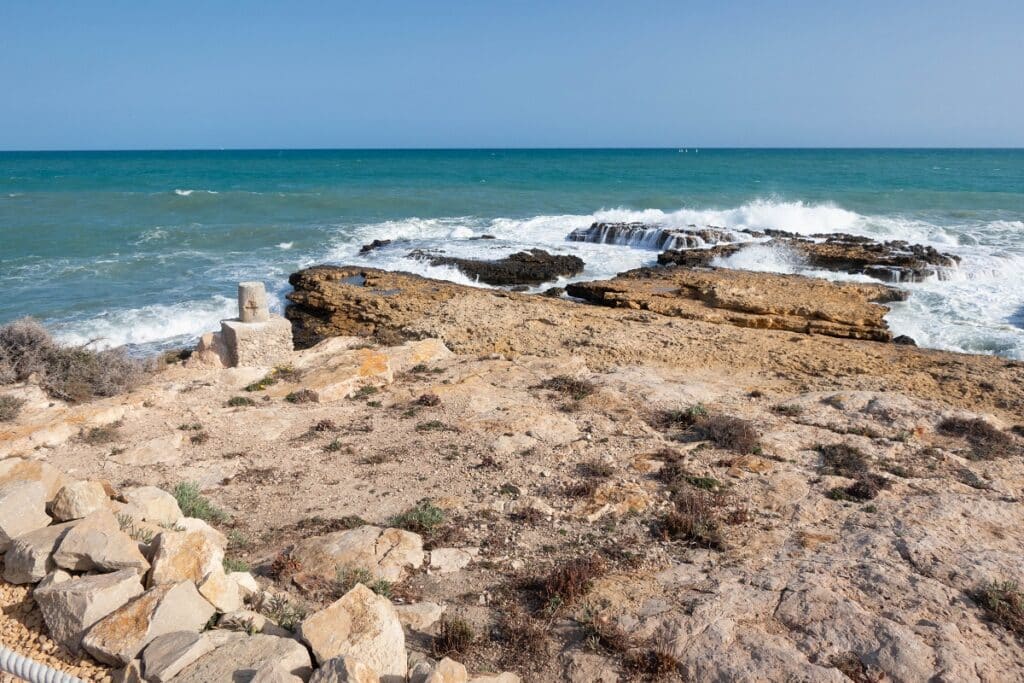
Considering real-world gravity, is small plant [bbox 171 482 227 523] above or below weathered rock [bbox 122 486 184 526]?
below

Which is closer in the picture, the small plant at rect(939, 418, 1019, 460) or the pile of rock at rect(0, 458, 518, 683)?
the pile of rock at rect(0, 458, 518, 683)

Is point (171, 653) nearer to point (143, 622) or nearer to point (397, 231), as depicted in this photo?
point (143, 622)

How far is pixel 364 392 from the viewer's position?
9.91 m

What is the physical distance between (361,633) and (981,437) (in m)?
8.04

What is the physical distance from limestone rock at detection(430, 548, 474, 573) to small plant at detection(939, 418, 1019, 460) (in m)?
6.05

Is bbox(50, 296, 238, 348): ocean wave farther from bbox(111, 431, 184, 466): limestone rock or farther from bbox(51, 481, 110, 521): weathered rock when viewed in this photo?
bbox(51, 481, 110, 521): weathered rock

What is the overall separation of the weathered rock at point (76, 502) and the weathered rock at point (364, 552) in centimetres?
154

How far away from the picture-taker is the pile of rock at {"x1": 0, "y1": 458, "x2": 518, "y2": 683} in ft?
12.2

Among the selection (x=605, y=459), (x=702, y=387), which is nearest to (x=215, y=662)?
(x=605, y=459)

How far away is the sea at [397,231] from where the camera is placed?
18156 mm

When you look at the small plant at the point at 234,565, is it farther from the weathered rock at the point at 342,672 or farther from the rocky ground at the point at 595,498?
the weathered rock at the point at 342,672

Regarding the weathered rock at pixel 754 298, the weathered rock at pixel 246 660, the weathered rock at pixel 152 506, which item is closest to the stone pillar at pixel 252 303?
the weathered rock at pixel 152 506

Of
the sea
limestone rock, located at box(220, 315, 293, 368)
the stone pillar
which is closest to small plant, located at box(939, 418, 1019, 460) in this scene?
the sea

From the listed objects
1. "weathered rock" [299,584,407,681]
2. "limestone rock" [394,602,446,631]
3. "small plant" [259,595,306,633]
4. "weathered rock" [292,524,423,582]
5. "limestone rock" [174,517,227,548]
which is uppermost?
"weathered rock" [299,584,407,681]
